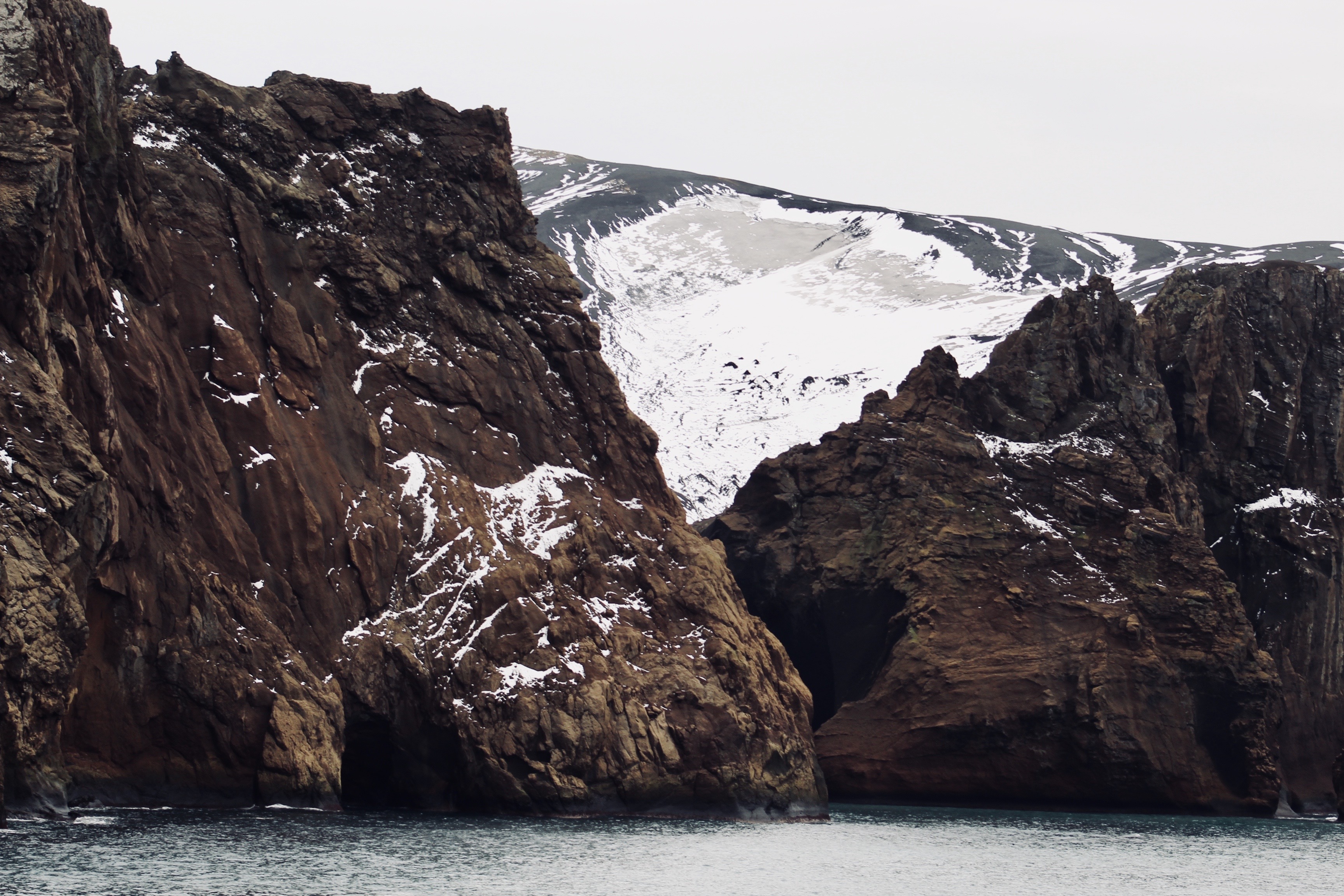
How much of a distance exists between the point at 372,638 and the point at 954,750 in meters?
38.9

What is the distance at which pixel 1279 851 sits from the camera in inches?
2788

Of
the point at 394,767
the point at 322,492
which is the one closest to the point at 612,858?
the point at 394,767

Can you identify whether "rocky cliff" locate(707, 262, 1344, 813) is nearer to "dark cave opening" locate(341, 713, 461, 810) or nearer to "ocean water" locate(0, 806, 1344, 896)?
"ocean water" locate(0, 806, 1344, 896)

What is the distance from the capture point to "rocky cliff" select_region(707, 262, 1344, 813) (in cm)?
9650

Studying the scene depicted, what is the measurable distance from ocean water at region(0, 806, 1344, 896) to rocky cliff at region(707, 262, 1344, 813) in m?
16.7

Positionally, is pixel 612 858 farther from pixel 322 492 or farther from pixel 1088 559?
pixel 1088 559

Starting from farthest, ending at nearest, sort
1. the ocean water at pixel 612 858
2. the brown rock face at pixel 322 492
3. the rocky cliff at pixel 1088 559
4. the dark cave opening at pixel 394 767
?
1. the rocky cliff at pixel 1088 559
2. the dark cave opening at pixel 394 767
3. the brown rock face at pixel 322 492
4. the ocean water at pixel 612 858

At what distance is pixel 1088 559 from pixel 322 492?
50.4 meters

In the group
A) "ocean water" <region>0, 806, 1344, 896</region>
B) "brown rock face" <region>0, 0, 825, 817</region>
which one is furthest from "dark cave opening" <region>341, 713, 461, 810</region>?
"ocean water" <region>0, 806, 1344, 896</region>

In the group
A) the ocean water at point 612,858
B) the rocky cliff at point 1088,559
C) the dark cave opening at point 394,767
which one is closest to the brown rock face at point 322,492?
the dark cave opening at point 394,767

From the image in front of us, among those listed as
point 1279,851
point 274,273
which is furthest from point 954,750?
point 274,273

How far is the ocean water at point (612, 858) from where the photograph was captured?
44.7 meters

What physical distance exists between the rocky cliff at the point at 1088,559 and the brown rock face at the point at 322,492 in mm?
14560

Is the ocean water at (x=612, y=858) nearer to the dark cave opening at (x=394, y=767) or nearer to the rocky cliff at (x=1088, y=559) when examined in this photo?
the dark cave opening at (x=394, y=767)
